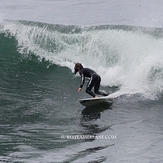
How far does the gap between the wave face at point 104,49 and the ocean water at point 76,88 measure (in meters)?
0.04

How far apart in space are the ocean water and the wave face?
0.04 meters

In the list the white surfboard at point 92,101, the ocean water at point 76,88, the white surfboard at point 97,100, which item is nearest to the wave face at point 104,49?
the ocean water at point 76,88

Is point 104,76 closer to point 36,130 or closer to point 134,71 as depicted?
point 134,71

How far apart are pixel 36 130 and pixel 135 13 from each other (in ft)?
57.7

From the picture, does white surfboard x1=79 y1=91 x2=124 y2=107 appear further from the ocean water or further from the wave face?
the wave face

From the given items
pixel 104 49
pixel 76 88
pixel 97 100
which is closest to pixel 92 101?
pixel 97 100

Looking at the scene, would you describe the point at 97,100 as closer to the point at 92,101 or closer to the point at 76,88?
the point at 92,101

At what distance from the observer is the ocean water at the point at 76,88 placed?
10930 millimetres

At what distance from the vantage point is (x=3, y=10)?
2961 cm

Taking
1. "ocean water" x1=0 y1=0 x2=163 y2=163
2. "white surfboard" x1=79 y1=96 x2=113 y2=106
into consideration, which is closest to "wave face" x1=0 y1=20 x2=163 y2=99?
"ocean water" x1=0 y1=0 x2=163 y2=163

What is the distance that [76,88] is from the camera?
54.8ft

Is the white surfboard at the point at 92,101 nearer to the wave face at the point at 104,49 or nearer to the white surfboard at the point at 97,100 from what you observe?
the white surfboard at the point at 97,100

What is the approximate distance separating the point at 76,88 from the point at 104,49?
11.6 feet

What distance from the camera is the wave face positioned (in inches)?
672
